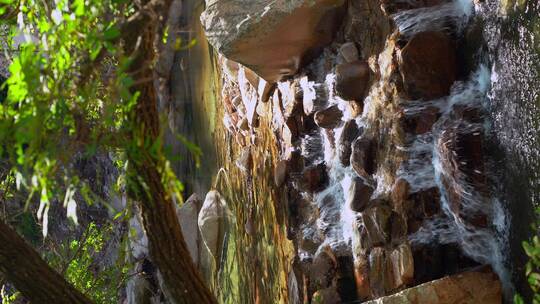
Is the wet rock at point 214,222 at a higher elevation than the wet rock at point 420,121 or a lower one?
higher

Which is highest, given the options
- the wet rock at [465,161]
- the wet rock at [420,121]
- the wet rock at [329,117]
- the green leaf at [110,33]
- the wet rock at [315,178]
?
the wet rock at [329,117]

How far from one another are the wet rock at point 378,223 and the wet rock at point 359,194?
9 centimetres

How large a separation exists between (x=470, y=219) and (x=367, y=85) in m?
1.16

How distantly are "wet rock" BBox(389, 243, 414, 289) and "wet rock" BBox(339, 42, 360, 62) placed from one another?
1230 mm

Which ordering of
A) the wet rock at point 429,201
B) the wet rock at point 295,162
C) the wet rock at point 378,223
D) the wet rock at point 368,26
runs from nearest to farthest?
1. the wet rock at point 429,201
2. the wet rock at point 378,223
3. the wet rock at point 368,26
4. the wet rock at point 295,162

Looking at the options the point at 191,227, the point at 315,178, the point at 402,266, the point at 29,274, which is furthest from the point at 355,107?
the point at 191,227

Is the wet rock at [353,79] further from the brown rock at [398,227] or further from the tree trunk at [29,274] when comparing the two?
the tree trunk at [29,274]

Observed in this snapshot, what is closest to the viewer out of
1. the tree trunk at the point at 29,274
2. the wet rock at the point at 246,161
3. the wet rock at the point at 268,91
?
the tree trunk at the point at 29,274

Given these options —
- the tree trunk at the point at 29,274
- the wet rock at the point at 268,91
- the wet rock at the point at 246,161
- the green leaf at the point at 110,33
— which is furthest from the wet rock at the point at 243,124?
the green leaf at the point at 110,33

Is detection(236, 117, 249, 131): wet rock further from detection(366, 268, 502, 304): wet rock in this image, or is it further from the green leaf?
the green leaf

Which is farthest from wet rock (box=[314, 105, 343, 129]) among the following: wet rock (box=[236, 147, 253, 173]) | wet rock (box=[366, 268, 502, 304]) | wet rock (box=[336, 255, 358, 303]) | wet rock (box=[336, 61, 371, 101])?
wet rock (box=[366, 268, 502, 304])

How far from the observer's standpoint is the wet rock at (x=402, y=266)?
4.28m

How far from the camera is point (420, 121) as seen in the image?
172 inches

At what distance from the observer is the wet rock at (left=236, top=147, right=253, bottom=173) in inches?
270
